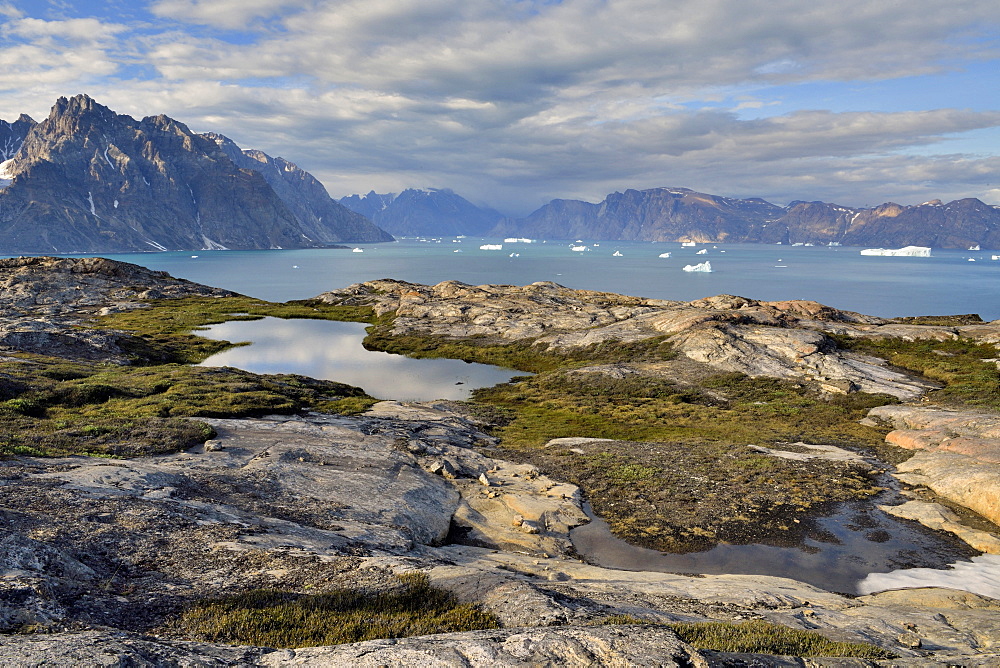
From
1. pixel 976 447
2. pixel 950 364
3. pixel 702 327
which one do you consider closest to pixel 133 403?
pixel 976 447

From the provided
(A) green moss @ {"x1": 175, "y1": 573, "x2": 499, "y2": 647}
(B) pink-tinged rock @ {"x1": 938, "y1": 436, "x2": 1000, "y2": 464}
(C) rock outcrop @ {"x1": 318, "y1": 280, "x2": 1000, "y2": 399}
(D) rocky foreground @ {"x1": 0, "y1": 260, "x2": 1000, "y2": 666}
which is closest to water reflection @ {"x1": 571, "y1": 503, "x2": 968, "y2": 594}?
(D) rocky foreground @ {"x1": 0, "y1": 260, "x2": 1000, "y2": 666}

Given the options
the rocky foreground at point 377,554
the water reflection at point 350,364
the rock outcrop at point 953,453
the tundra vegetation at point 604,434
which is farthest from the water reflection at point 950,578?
the water reflection at point 350,364

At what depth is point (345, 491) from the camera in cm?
2672

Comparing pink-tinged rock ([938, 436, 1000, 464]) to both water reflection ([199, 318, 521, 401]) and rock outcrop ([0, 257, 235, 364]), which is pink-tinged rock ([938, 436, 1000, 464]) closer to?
water reflection ([199, 318, 521, 401])

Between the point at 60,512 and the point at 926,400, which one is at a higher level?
the point at 60,512

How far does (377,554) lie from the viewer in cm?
1953

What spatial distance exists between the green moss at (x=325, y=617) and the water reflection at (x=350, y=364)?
1923 inches

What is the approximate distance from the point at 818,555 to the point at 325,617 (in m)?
24.4

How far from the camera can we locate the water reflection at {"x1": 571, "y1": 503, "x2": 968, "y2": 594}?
81.3 ft

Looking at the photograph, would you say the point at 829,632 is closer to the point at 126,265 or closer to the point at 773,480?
the point at 773,480

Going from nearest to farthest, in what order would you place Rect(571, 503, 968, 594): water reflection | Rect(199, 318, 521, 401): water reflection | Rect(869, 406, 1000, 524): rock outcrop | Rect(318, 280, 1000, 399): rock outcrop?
Rect(571, 503, 968, 594): water reflection < Rect(869, 406, 1000, 524): rock outcrop < Rect(318, 280, 1000, 399): rock outcrop < Rect(199, 318, 521, 401): water reflection

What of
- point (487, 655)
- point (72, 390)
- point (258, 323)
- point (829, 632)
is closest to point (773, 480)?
point (829, 632)

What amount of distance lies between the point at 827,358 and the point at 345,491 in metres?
61.2

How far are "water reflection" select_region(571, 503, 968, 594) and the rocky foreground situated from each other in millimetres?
1839
